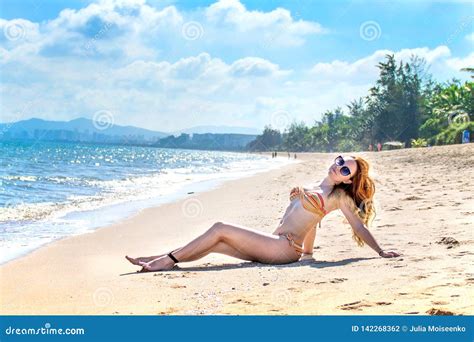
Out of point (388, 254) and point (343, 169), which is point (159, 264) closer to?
point (343, 169)

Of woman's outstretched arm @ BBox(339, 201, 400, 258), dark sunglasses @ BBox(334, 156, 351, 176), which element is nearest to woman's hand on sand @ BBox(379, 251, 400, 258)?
woman's outstretched arm @ BBox(339, 201, 400, 258)

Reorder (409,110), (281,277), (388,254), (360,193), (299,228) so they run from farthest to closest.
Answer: (409,110)
(299,228)
(360,193)
(388,254)
(281,277)

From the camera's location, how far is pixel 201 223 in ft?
35.7

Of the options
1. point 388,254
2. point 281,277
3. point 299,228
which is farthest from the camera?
point 299,228

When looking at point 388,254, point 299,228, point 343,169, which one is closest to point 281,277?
point 299,228

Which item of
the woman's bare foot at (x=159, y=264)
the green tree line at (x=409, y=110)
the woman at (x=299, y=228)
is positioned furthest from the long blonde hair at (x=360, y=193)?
the green tree line at (x=409, y=110)

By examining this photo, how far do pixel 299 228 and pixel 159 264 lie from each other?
4.82ft

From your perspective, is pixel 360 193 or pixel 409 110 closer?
pixel 360 193

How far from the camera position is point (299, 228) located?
5.95 m

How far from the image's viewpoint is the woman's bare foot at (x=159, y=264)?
5805 millimetres

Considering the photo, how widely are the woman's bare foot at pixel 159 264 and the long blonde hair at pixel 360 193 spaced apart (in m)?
1.80

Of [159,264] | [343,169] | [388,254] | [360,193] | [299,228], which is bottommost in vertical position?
[159,264]

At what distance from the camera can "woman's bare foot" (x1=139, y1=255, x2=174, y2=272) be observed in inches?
229
